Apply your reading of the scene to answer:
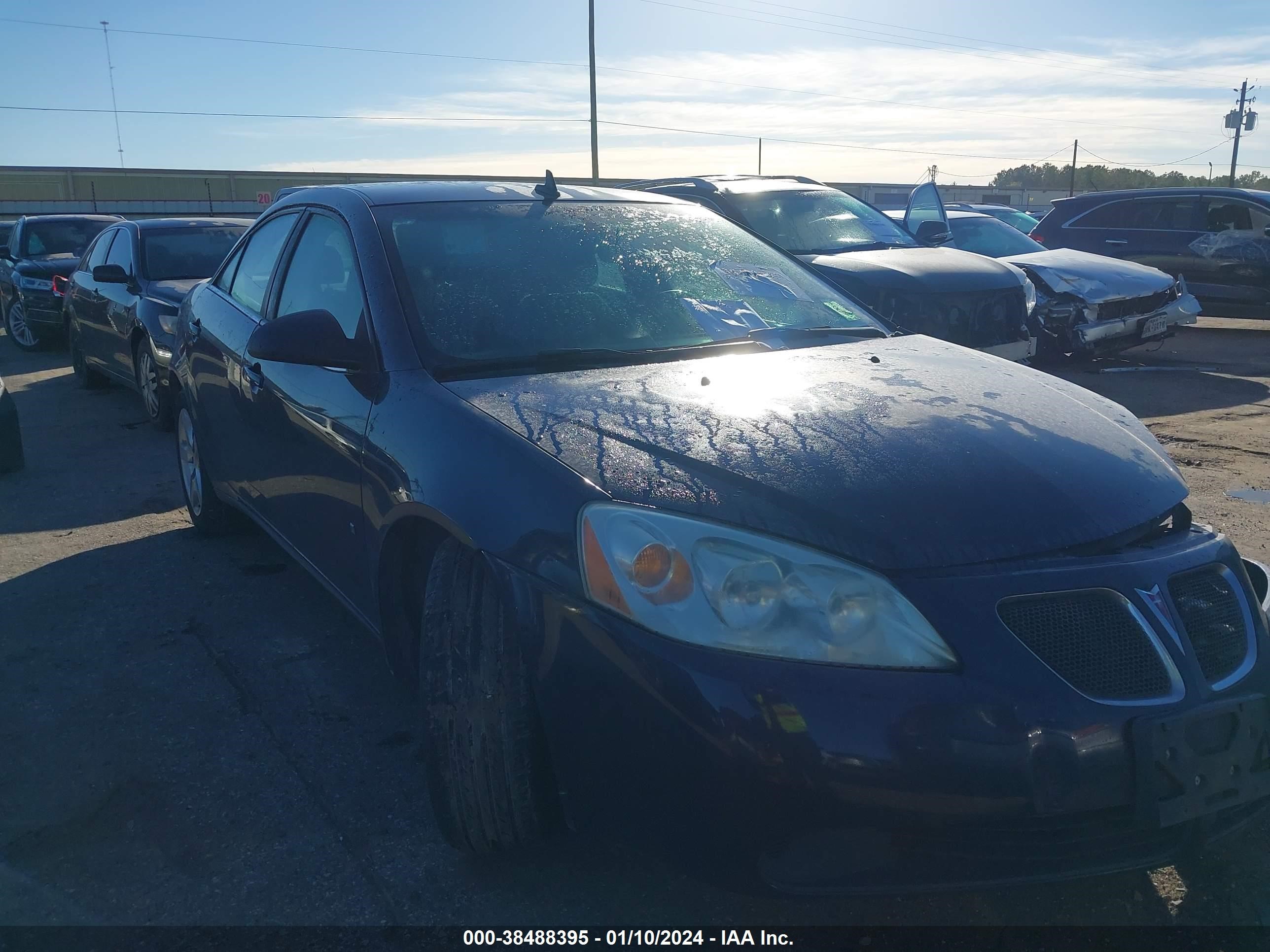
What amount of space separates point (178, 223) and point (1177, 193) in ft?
33.8

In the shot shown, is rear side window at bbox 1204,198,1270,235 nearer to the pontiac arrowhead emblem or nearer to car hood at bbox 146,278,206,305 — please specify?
car hood at bbox 146,278,206,305

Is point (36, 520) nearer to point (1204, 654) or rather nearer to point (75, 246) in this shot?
point (1204, 654)

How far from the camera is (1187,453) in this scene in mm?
6270

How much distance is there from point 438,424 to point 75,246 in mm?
13036

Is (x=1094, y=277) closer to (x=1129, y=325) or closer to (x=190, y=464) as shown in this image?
(x=1129, y=325)

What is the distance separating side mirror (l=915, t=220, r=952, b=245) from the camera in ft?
28.8

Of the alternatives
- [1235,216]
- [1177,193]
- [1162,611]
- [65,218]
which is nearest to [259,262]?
[1162,611]

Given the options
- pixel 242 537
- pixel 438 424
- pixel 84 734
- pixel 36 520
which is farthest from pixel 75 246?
pixel 438 424

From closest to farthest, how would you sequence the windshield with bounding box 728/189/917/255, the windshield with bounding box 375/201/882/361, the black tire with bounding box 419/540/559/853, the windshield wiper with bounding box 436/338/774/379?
the black tire with bounding box 419/540/559/853, the windshield wiper with bounding box 436/338/774/379, the windshield with bounding box 375/201/882/361, the windshield with bounding box 728/189/917/255

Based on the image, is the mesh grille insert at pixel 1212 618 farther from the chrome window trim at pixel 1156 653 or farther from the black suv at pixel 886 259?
the black suv at pixel 886 259

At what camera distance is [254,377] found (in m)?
3.72

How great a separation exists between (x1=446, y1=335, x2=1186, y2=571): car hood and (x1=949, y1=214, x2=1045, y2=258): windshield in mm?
8649

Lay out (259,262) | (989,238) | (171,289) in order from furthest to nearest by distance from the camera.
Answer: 1. (989,238)
2. (171,289)
3. (259,262)

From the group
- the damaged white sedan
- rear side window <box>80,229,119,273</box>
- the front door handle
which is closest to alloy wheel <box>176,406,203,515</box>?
the front door handle
